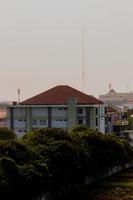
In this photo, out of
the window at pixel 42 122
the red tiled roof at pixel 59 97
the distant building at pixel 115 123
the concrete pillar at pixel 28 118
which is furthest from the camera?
the distant building at pixel 115 123

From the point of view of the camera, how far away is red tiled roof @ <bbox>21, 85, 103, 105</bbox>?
106 m

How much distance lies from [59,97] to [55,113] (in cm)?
472

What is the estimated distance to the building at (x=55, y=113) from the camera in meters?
102

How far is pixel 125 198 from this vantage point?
1956 inches

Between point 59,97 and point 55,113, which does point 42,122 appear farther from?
point 59,97

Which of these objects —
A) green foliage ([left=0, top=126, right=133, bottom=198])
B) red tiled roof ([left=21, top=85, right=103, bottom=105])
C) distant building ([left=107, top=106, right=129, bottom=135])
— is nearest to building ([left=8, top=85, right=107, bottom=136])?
red tiled roof ([left=21, top=85, right=103, bottom=105])

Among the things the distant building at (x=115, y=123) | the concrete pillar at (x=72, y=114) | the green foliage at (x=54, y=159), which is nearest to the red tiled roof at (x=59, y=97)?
the concrete pillar at (x=72, y=114)

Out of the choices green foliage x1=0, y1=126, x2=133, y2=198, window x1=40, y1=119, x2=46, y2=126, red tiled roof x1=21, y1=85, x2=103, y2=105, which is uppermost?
red tiled roof x1=21, y1=85, x2=103, y2=105

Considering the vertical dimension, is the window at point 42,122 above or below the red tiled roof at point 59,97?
below

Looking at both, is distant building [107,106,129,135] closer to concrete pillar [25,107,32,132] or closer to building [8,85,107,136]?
building [8,85,107,136]

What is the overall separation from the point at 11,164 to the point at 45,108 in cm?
6298

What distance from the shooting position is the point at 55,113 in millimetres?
103812

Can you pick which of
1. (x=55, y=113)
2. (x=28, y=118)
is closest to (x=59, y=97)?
(x=55, y=113)

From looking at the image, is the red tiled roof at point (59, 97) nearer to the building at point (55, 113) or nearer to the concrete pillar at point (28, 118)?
the building at point (55, 113)
